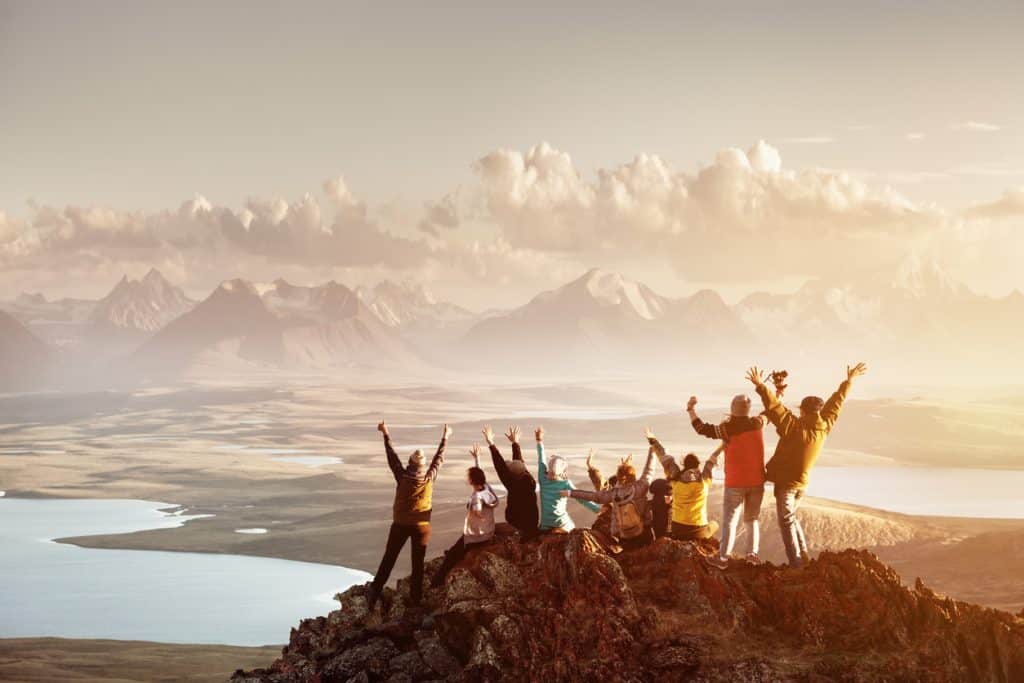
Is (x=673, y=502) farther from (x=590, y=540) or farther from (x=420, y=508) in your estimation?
(x=420, y=508)

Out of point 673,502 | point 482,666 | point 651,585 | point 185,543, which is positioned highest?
point 673,502

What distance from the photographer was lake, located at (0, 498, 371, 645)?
12612 cm

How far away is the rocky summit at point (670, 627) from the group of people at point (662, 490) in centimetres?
42

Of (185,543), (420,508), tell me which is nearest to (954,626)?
(420,508)

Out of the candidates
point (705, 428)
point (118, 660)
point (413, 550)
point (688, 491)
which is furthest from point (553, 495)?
point (118, 660)

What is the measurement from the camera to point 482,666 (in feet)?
55.2

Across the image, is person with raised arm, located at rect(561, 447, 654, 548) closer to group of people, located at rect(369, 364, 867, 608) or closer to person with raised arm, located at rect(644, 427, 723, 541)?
group of people, located at rect(369, 364, 867, 608)

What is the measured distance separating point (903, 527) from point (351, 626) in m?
114

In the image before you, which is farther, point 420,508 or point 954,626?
point 420,508

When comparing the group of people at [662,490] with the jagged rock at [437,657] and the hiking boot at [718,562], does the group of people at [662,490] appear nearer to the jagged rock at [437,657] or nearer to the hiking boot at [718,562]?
the hiking boot at [718,562]

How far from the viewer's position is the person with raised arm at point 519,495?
1828cm

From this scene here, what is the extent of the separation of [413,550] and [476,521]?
1.26 metres

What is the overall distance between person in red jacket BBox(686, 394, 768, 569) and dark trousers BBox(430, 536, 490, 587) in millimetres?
4429

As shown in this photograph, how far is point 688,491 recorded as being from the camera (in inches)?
697
